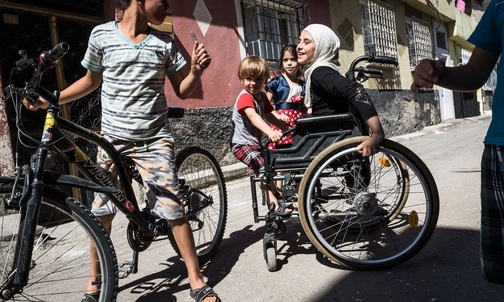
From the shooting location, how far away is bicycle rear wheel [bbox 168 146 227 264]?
8.84 ft

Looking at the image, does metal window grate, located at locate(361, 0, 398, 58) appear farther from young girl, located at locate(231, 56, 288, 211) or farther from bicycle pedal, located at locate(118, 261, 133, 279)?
bicycle pedal, located at locate(118, 261, 133, 279)

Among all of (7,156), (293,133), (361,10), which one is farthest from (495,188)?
(361,10)

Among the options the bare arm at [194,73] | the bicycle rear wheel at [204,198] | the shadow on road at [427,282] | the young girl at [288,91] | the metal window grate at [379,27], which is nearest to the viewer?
the shadow on road at [427,282]

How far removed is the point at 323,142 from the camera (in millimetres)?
2396

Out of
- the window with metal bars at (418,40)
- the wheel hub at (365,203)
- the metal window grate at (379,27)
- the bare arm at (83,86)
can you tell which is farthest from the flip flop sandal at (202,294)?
the window with metal bars at (418,40)

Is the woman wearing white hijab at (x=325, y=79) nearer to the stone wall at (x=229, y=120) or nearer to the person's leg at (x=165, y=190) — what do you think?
the person's leg at (x=165, y=190)

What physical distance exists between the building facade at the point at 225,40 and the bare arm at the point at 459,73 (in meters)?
0.72

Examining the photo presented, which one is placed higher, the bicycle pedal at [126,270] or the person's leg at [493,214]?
Result: the person's leg at [493,214]

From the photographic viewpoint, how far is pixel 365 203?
2281 millimetres

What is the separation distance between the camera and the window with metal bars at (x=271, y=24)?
7.36 m

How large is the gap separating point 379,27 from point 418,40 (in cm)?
328

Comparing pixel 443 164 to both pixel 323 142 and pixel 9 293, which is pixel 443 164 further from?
pixel 9 293

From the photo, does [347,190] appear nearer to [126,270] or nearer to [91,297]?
[126,270]

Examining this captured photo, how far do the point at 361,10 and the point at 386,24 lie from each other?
1290 mm
